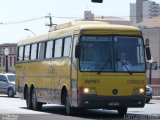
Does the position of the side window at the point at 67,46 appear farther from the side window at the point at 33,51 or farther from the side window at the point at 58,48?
the side window at the point at 33,51

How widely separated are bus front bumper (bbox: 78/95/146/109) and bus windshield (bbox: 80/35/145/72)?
92 centimetres

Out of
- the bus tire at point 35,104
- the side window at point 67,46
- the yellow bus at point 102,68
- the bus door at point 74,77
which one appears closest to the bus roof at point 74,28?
the yellow bus at point 102,68

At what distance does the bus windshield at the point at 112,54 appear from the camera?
2127 centimetres

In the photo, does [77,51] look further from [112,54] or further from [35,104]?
[35,104]

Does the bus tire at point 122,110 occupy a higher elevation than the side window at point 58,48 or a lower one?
lower

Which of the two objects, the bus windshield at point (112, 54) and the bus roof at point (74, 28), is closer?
the bus windshield at point (112, 54)

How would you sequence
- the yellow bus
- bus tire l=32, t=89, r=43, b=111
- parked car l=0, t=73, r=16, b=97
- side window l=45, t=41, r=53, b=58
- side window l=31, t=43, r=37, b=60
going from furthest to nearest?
parked car l=0, t=73, r=16, b=97, side window l=31, t=43, r=37, b=60, bus tire l=32, t=89, r=43, b=111, side window l=45, t=41, r=53, b=58, the yellow bus

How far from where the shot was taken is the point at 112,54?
2138 centimetres

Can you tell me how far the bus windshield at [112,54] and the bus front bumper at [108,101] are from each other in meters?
0.92

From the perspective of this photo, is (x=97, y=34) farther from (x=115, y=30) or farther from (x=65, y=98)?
(x=65, y=98)

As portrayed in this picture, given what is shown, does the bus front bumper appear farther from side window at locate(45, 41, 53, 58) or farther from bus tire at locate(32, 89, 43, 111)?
bus tire at locate(32, 89, 43, 111)

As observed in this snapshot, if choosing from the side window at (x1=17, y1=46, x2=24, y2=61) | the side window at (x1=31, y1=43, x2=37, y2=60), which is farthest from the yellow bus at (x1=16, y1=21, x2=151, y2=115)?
the side window at (x1=17, y1=46, x2=24, y2=61)

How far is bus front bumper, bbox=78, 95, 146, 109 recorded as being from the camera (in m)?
21.0

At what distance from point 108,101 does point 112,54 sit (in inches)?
62.9
